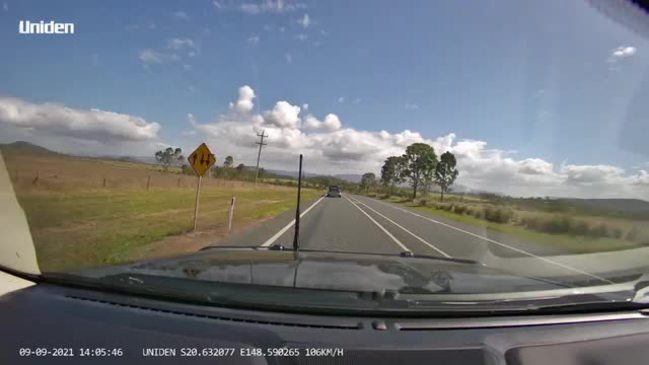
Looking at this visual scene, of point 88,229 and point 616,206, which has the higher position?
point 616,206

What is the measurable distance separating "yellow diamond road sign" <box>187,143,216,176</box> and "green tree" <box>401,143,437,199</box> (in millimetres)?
11132

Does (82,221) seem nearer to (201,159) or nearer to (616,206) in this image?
(201,159)

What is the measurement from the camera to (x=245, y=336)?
2.70 meters

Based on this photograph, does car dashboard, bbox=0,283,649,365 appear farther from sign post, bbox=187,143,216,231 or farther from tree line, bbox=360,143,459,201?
tree line, bbox=360,143,459,201

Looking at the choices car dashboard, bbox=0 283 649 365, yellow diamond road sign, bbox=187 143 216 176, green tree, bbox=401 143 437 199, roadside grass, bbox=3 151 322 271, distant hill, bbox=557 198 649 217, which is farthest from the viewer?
green tree, bbox=401 143 437 199

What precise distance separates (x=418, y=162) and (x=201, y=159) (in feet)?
52.3

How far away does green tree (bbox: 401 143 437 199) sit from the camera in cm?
2751

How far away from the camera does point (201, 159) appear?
17.2 metres

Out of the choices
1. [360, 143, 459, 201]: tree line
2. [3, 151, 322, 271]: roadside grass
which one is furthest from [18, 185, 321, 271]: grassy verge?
[360, 143, 459, 201]: tree line

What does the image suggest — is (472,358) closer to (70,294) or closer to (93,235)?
(70,294)

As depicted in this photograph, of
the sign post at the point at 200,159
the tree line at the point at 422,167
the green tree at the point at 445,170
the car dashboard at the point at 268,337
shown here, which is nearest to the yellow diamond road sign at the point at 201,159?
the sign post at the point at 200,159

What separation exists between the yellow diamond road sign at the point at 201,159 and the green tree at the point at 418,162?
1113 cm

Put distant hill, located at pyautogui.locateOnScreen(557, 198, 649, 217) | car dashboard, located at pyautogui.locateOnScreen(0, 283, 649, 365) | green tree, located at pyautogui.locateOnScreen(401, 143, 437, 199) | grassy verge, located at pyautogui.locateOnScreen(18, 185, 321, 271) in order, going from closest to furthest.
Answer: car dashboard, located at pyautogui.locateOnScreen(0, 283, 649, 365), grassy verge, located at pyautogui.locateOnScreen(18, 185, 321, 271), distant hill, located at pyautogui.locateOnScreen(557, 198, 649, 217), green tree, located at pyautogui.locateOnScreen(401, 143, 437, 199)

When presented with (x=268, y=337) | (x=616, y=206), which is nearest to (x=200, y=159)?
(x=616, y=206)
